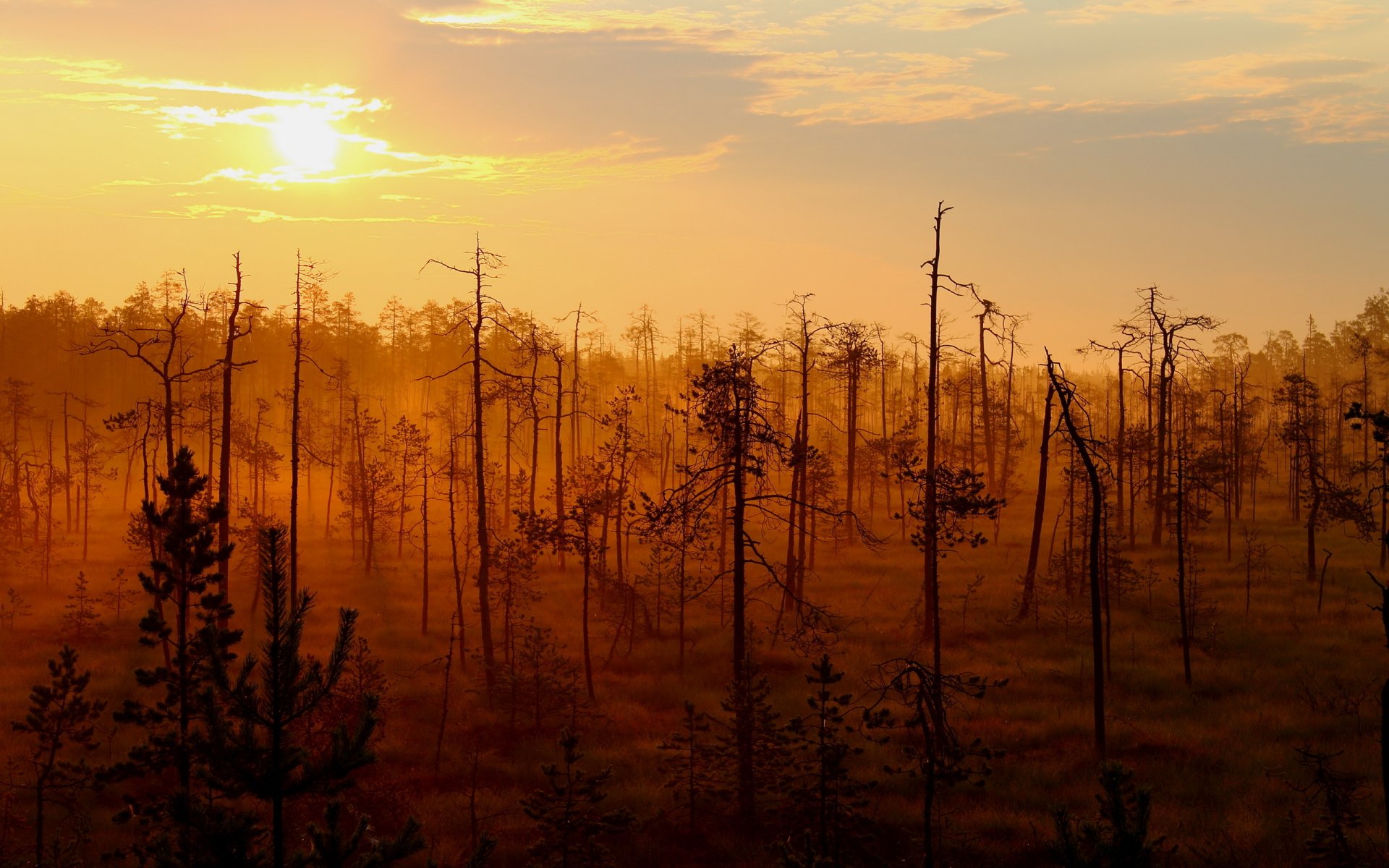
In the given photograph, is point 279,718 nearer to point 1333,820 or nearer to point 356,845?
point 356,845

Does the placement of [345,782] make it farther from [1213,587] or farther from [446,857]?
[1213,587]

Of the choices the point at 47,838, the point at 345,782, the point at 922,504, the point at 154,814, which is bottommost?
the point at 47,838

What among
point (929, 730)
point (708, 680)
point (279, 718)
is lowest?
point (708, 680)

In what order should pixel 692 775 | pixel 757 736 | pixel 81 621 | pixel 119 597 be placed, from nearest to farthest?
pixel 692 775 < pixel 757 736 < pixel 81 621 < pixel 119 597

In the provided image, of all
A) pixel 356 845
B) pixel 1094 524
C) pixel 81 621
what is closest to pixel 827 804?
pixel 1094 524

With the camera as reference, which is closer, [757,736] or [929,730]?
[929,730]

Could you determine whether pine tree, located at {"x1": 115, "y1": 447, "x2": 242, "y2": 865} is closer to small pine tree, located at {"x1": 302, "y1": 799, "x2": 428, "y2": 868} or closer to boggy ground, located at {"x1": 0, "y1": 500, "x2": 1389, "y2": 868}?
small pine tree, located at {"x1": 302, "y1": 799, "x2": 428, "y2": 868}

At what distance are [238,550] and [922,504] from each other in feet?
143

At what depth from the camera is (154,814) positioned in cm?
1065

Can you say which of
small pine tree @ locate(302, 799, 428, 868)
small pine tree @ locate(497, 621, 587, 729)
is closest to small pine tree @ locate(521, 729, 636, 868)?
small pine tree @ locate(302, 799, 428, 868)

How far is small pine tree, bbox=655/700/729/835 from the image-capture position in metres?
17.0

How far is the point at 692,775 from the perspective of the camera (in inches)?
675

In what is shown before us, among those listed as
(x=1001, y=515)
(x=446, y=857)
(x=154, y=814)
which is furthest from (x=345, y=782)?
(x=1001, y=515)

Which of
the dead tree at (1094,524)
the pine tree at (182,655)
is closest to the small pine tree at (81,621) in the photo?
the pine tree at (182,655)
